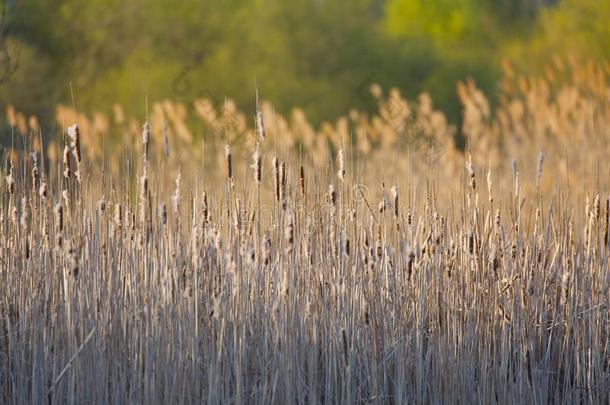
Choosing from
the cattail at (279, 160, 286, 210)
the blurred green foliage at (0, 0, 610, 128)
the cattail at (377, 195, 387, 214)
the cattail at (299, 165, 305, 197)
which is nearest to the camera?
the cattail at (279, 160, 286, 210)

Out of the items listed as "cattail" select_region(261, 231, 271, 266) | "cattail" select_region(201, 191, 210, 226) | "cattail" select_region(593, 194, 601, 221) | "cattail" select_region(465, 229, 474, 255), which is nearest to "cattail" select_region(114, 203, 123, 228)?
"cattail" select_region(201, 191, 210, 226)

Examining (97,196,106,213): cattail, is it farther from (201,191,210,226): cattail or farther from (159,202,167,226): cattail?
(201,191,210,226): cattail

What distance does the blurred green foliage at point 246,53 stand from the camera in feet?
50.6

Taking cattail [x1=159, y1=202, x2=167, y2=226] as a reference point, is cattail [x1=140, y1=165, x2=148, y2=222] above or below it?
above

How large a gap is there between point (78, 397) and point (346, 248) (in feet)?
3.32

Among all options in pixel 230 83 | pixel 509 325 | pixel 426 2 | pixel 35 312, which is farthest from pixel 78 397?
pixel 426 2

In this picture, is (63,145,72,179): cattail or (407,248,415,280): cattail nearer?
(407,248,415,280): cattail

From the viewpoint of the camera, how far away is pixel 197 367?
335 cm

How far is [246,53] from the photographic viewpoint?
16.5 m

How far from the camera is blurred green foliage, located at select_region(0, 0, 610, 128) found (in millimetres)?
15430

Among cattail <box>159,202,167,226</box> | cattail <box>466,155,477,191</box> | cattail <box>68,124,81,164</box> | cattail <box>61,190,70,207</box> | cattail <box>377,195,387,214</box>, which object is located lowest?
cattail <box>159,202,167,226</box>

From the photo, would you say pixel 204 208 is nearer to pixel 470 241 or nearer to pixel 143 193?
pixel 143 193

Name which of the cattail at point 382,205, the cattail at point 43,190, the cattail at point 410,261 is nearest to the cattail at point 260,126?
the cattail at point 382,205

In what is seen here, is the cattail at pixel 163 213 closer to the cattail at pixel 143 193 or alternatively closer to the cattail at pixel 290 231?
the cattail at pixel 143 193
